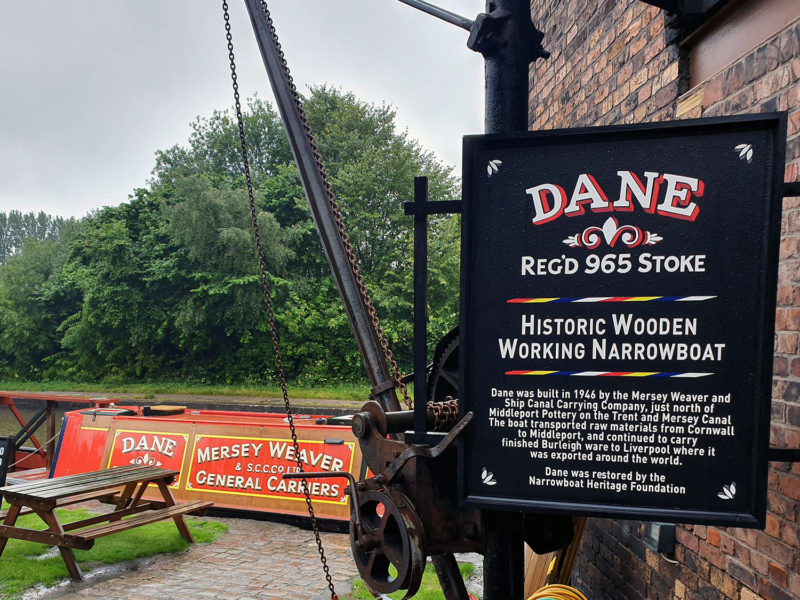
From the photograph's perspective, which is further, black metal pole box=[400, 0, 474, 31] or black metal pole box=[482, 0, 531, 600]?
black metal pole box=[400, 0, 474, 31]

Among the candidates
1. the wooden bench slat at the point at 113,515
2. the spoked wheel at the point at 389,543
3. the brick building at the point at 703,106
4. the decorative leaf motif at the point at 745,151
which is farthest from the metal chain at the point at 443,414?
the wooden bench slat at the point at 113,515

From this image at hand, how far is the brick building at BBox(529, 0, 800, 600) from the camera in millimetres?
2336

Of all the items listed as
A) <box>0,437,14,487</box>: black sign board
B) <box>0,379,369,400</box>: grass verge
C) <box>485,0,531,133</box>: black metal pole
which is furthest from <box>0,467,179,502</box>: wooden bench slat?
<box>0,379,369,400</box>: grass verge

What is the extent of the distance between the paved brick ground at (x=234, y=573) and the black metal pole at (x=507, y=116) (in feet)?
11.2

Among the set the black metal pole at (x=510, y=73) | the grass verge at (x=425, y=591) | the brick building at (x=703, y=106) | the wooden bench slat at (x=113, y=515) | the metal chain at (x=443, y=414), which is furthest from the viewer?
the wooden bench slat at (x=113, y=515)

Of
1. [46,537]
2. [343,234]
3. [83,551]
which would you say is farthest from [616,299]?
[83,551]

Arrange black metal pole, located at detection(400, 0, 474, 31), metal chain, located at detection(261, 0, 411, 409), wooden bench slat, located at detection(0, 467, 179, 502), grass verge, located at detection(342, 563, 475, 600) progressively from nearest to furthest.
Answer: metal chain, located at detection(261, 0, 411, 409) → black metal pole, located at detection(400, 0, 474, 31) → grass verge, located at detection(342, 563, 475, 600) → wooden bench slat, located at detection(0, 467, 179, 502)

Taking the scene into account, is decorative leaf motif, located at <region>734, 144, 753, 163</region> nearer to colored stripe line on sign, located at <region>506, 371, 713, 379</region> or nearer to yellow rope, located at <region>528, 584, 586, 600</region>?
colored stripe line on sign, located at <region>506, 371, 713, 379</region>

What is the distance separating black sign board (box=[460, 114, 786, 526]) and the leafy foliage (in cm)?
2336

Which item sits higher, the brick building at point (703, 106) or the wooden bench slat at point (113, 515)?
the brick building at point (703, 106)

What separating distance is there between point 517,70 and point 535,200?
0.89 meters

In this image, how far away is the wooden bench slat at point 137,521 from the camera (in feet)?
20.7

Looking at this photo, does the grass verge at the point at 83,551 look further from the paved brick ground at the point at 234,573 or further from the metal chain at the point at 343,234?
the metal chain at the point at 343,234

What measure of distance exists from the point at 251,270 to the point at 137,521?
76.9ft
